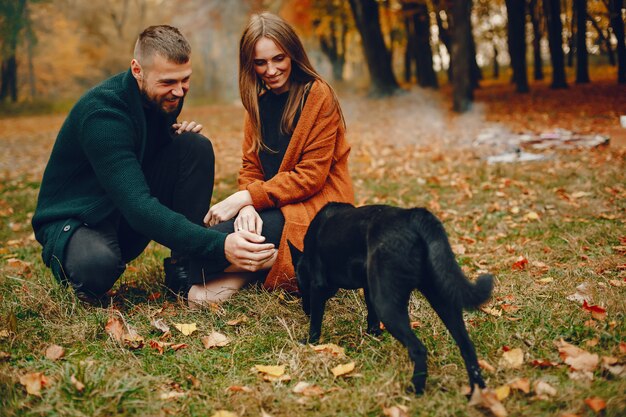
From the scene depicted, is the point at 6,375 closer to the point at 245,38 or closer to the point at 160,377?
the point at 160,377

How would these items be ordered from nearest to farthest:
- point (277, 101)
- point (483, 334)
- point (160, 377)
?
point (160, 377)
point (483, 334)
point (277, 101)

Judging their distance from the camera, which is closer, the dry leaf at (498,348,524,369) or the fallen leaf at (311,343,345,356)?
the dry leaf at (498,348,524,369)

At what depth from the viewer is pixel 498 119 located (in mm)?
12398

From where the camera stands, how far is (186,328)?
2.97 m

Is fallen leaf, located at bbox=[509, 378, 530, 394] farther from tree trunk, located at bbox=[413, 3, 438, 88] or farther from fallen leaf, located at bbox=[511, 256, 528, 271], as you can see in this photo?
tree trunk, located at bbox=[413, 3, 438, 88]

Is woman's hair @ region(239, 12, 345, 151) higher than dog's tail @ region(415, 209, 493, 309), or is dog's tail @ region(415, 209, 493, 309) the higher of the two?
woman's hair @ region(239, 12, 345, 151)

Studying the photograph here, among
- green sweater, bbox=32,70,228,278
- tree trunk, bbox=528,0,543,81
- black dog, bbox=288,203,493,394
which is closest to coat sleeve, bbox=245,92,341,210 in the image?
green sweater, bbox=32,70,228,278

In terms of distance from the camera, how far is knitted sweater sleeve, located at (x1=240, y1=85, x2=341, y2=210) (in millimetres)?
3283

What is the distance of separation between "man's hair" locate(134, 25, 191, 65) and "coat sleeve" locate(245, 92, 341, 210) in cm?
81

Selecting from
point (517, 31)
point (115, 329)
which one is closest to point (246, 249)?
point (115, 329)

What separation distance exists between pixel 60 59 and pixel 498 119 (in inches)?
1036

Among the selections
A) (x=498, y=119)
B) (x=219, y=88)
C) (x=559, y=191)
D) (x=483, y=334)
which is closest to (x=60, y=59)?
(x=219, y=88)

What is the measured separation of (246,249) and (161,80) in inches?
43.7

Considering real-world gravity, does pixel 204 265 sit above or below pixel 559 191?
above
